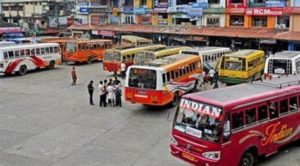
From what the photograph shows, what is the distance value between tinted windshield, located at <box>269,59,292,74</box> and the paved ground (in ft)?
24.2

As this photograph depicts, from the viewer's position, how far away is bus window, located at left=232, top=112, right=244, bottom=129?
453 inches

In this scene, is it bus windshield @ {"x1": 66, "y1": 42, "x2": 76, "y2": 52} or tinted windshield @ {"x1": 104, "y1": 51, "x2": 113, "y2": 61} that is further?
bus windshield @ {"x1": 66, "y1": 42, "x2": 76, "y2": 52}

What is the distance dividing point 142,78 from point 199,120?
8.43m

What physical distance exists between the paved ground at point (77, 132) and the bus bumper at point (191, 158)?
1.22m

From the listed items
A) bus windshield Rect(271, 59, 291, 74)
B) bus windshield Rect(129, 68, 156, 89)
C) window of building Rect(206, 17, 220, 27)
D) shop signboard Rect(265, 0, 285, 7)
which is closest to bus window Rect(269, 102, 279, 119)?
bus windshield Rect(129, 68, 156, 89)

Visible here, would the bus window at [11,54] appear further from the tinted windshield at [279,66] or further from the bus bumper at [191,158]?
the bus bumper at [191,158]

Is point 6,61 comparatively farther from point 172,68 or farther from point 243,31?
point 243,31

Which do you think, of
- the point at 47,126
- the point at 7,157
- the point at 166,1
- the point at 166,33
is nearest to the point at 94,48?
the point at 166,33

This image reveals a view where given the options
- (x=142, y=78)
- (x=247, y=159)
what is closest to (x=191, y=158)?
(x=247, y=159)

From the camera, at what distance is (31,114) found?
19.9m

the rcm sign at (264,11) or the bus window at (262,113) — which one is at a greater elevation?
the rcm sign at (264,11)

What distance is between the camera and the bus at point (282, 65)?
2345 cm

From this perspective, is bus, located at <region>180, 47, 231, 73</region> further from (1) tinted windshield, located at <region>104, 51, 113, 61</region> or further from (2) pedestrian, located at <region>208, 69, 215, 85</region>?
(1) tinted windshield, located at <region>104, 51, 113, 61</region>

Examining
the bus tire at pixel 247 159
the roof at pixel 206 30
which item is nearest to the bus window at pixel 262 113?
the bus tire at pixel 247 159
